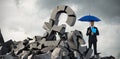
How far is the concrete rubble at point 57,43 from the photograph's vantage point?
21.8 m

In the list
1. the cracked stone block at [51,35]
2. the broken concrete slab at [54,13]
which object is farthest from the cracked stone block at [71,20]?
the cracked stone block at [51,35]

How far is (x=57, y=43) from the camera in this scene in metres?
22.1

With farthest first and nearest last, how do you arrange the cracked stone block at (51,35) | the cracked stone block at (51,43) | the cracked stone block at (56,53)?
1. the cracked stone block at (51,35)
2. the cracked stone block at (51,43)
3. the cracked stone block at (56,53)

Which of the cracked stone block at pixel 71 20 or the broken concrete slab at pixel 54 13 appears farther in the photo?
the broken concrete slab at pixel 54 13

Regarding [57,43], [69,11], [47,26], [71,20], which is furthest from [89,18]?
[57,43]

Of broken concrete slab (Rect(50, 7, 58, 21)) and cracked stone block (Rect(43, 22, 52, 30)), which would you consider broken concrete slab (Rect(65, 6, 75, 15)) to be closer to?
broken concrete slab (Rect(50, 7, 58, 21))

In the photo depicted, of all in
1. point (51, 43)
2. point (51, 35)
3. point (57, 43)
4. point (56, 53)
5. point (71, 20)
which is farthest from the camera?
point (71, 20)

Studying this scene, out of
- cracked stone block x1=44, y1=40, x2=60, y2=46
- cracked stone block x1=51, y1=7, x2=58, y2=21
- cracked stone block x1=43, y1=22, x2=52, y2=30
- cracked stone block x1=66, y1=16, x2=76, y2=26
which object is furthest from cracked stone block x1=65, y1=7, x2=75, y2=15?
cracked stone block x1=44, y1=40, x2=60, y2=46

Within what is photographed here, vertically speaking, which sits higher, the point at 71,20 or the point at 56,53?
the point at 71,20

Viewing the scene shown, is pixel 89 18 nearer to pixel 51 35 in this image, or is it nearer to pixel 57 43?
pixel 51 35

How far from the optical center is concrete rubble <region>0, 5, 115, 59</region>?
21.8 meters

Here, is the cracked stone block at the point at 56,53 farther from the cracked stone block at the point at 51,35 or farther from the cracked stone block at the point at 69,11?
the cracked stone block at the point at 69,11

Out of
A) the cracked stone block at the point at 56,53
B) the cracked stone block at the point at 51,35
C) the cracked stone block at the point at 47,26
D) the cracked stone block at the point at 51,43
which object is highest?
the cracked stone block at the point at 47,26

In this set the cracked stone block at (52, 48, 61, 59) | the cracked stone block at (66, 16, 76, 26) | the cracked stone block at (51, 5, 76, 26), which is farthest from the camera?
the cracked stone block at (51, 5, 76, 26)
